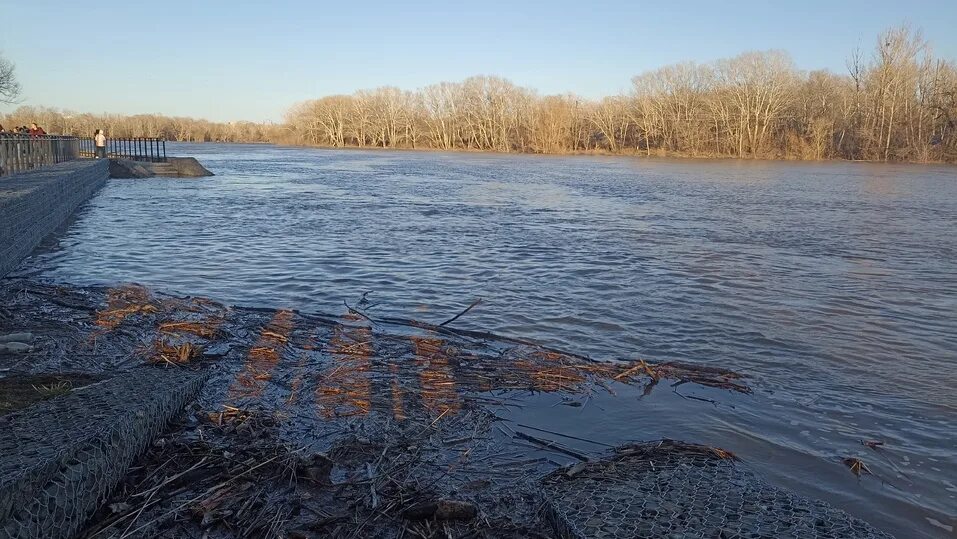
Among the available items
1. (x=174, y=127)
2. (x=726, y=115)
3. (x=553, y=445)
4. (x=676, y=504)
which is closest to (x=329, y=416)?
(x=553, y=445)

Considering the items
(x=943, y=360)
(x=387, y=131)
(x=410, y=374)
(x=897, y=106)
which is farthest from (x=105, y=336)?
(x=387, y=131)

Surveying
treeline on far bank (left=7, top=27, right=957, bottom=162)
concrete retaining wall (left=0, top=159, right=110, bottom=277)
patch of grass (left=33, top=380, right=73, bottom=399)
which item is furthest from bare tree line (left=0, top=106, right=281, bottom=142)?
patch of grass (left=33, top=380, right=73, bottom=399)

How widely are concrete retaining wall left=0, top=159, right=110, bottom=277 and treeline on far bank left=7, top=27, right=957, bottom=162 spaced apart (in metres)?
64.6

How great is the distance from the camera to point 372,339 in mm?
7887

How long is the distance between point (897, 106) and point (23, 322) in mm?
75134

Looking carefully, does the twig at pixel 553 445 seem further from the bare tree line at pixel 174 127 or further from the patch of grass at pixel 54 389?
the bare tree line at pixel 174 127

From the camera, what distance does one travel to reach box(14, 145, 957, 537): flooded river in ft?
18.4

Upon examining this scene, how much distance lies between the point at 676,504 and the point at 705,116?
258 ft

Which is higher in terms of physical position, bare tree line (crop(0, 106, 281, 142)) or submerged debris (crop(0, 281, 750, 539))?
bare tree line (crop(0, 106, 281, 142))

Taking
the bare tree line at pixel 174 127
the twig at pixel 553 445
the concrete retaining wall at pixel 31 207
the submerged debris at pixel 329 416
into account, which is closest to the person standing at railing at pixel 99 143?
the concrete retaining wall at pixel 31 207

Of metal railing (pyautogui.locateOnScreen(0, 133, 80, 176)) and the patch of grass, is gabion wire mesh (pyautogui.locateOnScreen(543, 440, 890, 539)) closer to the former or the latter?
the patch of grass

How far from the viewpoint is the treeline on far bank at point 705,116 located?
6431 centimetres

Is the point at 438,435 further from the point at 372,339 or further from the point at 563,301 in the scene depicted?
the point at 563,301

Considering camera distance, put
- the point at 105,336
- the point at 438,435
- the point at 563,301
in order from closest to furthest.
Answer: the point at 438,435, the point at 105,336, the point at 563,301
